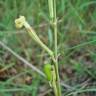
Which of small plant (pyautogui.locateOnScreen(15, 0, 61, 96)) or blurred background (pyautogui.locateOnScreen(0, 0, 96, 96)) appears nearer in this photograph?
small plant (pyautogui.locateOnScreen(15, 0, 61, 96))

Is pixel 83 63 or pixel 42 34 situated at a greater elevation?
pixel 42 34

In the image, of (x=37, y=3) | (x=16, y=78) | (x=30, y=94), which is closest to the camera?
(x=30, y=94)

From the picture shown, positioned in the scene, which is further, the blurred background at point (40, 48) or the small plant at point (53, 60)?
the blurred background at point (40, 48)

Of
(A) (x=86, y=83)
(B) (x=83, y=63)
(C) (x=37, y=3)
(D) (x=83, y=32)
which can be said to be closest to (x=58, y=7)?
(C) (x=37, y=3)

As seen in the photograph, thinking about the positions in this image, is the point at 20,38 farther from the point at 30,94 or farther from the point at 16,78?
the point at 30,94

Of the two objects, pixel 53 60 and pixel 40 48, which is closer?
pixel 53 60

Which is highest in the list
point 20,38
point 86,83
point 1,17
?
point 1,17

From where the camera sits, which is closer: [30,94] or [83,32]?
[30,94]

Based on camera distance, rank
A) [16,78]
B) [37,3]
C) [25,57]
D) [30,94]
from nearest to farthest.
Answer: [30,94] < [16,78] < [25,57] < [37,3]
